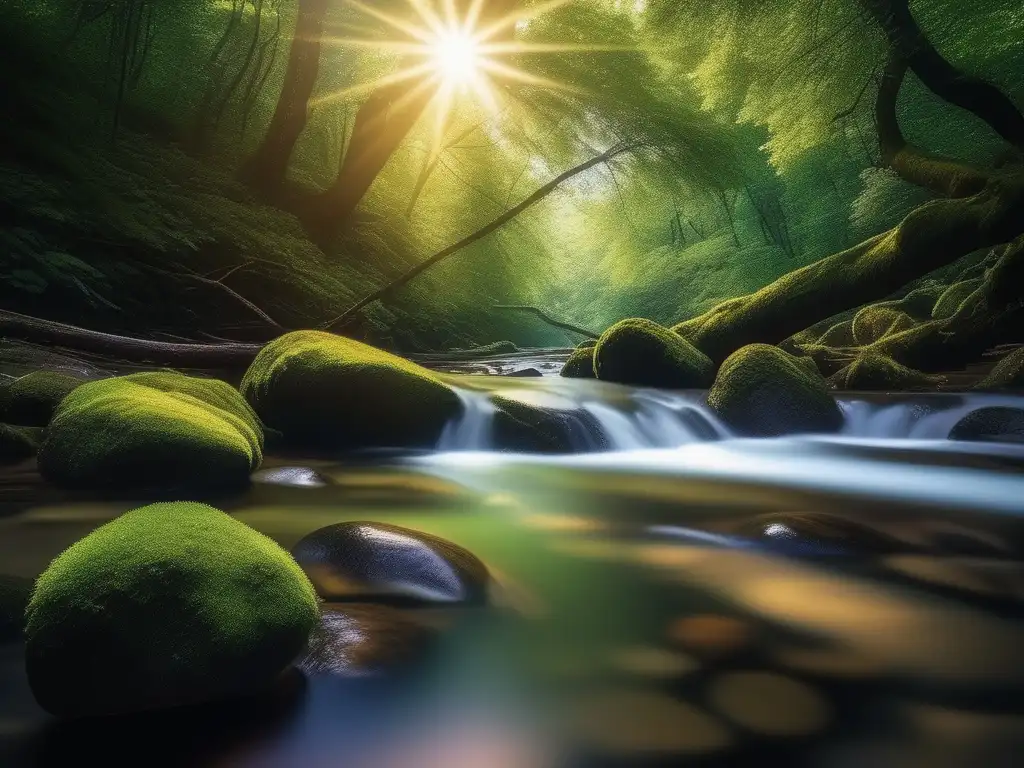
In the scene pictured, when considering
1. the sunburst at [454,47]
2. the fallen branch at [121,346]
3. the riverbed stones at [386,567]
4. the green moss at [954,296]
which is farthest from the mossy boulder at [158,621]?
the green moss at [954,296]

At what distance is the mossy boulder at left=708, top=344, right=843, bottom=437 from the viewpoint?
725 centimetres

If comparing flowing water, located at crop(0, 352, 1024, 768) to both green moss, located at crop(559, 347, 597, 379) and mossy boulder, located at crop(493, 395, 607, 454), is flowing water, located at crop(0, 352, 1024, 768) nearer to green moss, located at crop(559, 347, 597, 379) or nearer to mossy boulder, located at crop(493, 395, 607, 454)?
mossy boulder, located at crop(493, 395, 607, 454)

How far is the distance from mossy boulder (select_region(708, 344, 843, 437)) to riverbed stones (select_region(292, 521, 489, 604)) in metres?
5.21

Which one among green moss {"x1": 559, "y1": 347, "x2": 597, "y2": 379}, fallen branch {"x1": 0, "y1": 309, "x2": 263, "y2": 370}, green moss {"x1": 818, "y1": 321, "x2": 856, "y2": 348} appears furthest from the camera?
green moss {"x1": 818, "y1": 321, "x2": 856, "y2": 348}

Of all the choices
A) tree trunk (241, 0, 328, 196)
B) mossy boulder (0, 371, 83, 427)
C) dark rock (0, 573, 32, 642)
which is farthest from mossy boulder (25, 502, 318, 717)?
tree trunk (241, 0, 328, 196)

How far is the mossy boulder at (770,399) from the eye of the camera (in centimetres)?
725

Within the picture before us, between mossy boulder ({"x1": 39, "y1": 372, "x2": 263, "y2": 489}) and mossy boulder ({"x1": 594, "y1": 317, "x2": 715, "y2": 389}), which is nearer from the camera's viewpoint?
mossy boulder ({"x1": 39, "y1": 372, "x2": 263, "y2": 489})

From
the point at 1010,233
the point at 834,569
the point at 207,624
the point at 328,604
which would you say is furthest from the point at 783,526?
the point at 1010,233

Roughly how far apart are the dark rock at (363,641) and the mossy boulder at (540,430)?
3.92m

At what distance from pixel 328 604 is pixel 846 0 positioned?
10.7m

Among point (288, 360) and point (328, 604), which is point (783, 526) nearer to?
point (328, 604)

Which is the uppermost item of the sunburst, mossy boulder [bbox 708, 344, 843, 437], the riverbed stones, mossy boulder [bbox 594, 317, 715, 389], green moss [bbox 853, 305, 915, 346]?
the sunburst

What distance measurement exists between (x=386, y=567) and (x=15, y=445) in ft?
11.6

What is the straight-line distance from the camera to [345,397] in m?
5.83
